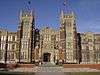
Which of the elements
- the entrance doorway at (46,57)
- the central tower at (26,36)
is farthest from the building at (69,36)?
the central tower at (26,36)

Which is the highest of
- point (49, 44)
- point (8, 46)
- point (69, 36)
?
point (69, 36)

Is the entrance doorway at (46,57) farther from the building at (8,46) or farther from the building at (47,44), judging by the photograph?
the building at (8,46)

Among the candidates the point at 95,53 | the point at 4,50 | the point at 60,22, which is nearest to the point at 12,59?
the point at 4,50

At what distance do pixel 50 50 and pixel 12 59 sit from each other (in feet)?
46.3

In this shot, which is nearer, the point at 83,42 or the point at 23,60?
the point at 23,60

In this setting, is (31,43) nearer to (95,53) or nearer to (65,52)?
(65,52)

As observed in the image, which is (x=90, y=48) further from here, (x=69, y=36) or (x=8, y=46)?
(x=8, y=46)

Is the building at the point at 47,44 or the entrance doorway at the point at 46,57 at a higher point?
the building at the point at 47,44

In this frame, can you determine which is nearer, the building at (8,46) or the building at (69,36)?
the building at (69,36)

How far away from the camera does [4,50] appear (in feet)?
272

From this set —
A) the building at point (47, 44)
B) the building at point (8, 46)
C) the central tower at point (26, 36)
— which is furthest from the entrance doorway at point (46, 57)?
the building at point (8, 46)

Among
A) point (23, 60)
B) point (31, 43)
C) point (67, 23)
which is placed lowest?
point (23, 60)

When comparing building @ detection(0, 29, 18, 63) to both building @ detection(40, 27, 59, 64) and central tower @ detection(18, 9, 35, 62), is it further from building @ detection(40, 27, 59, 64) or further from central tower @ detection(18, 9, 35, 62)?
building @ detection(40, 27, 59, 64)

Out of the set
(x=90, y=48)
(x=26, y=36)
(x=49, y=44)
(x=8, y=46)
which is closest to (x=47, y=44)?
(x=49, y=44)
